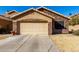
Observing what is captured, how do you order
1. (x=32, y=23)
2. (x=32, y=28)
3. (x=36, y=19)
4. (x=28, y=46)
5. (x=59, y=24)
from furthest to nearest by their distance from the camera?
(x=59, y=24) → (x=36, y=19) → (x=32, y=23) → (x=32, y=28) → (x=28, y=46)

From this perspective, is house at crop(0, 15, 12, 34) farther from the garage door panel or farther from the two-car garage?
the garage door panel

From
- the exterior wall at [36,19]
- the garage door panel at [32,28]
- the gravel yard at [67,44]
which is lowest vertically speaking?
the gravel yard at [67,44]

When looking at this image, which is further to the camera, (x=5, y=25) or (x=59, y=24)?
(x=59, y=24)

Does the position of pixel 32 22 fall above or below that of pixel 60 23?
above

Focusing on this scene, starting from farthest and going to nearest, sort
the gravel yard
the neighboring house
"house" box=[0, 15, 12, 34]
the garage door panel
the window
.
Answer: the window < the neighboring house < "house" box=[0, 15, 12, 34] < the garage door panel < the gravel yard

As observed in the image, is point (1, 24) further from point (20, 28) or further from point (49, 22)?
point (49, 22)

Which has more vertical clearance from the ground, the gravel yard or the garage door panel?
the garage door panel

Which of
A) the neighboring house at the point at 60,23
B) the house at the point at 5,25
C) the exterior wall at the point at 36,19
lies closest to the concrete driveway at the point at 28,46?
the exterior wall at the point at 36,19

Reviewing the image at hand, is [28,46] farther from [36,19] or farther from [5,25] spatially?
[5,25]

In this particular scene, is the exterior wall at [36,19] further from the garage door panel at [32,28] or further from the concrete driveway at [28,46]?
the concrete driveway at [28,46]

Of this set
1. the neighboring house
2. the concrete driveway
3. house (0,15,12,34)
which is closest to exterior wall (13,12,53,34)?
house (0,15,12,34)

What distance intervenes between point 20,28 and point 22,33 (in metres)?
0.77

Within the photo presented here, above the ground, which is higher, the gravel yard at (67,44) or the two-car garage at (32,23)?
the two-car garage at (32,23)

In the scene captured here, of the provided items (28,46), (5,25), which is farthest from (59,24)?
(28,46)
